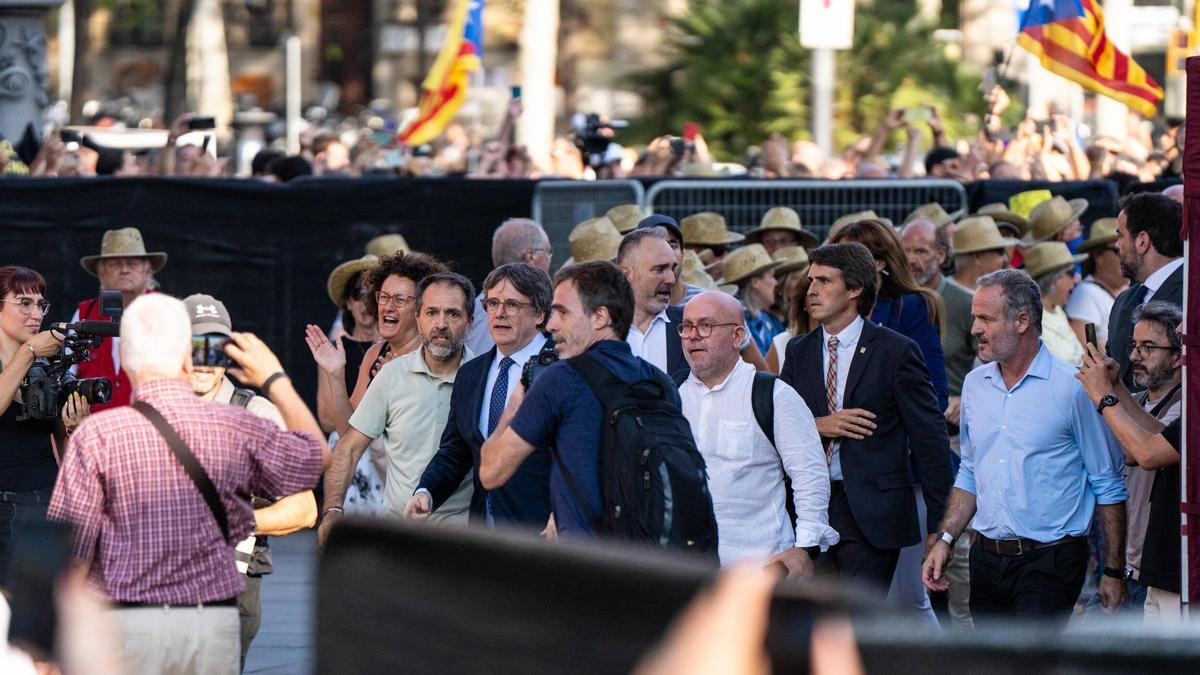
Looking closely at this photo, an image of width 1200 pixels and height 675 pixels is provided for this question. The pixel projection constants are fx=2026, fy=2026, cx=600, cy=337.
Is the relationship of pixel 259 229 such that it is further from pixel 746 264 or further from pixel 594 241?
pixel 746 264

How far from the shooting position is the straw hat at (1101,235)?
1188cm

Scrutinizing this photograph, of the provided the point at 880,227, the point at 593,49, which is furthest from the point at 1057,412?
the point at 593,49

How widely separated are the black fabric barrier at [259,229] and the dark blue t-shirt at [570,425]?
6941 mm

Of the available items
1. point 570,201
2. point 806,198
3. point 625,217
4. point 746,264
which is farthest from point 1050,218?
point 570,201

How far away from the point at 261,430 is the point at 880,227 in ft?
13.5

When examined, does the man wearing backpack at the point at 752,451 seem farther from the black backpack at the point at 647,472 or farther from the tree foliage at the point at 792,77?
the tree foliage at the point at 792,77

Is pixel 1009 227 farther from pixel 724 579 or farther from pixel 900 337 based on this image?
pixel 724 579

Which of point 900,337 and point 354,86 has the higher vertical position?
point 354,86

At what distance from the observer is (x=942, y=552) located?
784 cm

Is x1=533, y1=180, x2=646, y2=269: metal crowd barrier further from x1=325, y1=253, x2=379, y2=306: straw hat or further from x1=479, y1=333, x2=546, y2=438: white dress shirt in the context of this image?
x1=479, y1=333, x2=546, y2=438: white dress shirt

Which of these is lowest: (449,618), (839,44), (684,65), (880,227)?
(449,618)

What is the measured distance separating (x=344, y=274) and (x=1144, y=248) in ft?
13.4

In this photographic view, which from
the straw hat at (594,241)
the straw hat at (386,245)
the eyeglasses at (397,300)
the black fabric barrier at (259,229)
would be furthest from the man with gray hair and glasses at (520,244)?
the black fabric barrier at (259,229)

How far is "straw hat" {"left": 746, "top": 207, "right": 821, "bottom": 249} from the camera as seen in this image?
40.9 feet
